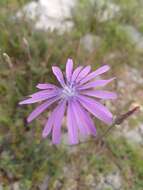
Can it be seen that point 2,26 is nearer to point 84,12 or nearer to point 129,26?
point 84,12

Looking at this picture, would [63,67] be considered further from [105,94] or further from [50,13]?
[105,94]

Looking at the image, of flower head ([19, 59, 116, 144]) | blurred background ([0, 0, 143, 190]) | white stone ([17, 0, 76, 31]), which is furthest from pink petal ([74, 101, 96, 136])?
white stone ([17, 0, 76, 31])

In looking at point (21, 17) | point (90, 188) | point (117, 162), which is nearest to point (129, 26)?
point (21, 17)

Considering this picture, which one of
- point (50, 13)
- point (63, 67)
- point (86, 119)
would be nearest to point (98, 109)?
point (86, 119)

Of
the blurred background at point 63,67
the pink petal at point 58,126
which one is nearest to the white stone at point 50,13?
the blurred background at point 63,67

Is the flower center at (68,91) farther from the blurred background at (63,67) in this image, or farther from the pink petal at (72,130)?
the blurred background at (63,67)

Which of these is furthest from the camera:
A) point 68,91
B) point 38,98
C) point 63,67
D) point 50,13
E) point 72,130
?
point 50,13

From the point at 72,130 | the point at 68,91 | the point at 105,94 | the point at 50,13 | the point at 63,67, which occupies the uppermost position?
the point at 50,13

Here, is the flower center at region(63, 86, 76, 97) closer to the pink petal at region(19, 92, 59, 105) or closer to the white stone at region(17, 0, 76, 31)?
the pink petal at region(19, 92, 59, 105)
